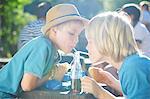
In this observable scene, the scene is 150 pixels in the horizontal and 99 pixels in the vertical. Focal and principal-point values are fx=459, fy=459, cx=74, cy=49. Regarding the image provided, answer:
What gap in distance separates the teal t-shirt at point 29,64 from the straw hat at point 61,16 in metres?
0.11

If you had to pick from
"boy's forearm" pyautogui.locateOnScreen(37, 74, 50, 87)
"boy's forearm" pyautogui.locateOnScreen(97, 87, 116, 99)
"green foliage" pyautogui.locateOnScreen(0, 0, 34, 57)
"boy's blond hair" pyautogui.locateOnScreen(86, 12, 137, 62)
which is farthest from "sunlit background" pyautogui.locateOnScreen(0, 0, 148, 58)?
"boy's blond hair" pyautogui.locateOnScreen(86, 12, 137, 62)

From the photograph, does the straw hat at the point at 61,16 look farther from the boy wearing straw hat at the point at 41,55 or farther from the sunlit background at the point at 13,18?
the sunlit background at the point at 13,18

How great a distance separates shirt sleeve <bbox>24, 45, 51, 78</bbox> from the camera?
8.04ft

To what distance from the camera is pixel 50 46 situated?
2.52 meters

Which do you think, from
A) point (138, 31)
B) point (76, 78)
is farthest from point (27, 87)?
point (138, 31)

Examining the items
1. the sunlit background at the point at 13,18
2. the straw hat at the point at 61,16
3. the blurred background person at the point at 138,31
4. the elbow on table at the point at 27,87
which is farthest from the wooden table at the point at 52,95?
the sunlit background at the point at 13,18

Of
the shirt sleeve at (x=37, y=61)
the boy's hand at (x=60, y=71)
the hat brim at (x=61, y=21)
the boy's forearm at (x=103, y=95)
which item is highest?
the hat brim at (x=61, y=21)

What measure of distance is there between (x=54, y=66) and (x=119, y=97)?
15.9 inches

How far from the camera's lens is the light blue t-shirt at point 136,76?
2162mm

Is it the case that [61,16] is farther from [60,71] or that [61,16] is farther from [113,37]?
[113,37]

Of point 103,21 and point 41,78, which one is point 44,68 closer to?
point 41,78

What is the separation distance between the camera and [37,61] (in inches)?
97.1

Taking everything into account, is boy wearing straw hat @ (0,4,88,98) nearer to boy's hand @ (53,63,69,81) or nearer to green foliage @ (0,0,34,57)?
boy's hand @ (53,63,69,81)

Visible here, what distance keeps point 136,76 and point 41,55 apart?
1.89 feet
